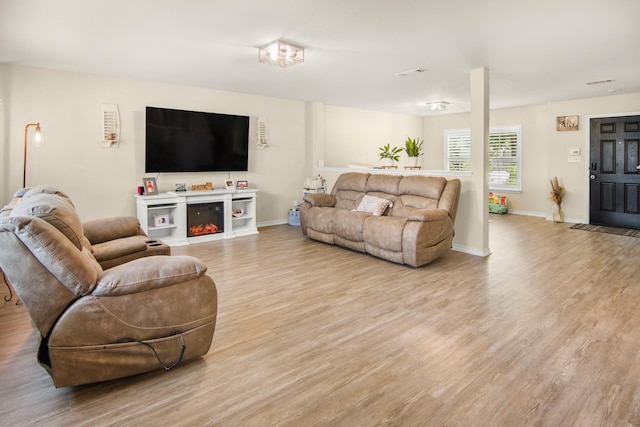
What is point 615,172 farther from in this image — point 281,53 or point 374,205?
point 281,53

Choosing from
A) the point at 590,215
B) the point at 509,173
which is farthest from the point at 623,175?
the point at 509,173

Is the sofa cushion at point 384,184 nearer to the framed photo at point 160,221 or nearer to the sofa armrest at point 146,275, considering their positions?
the framed photo at point 160,221

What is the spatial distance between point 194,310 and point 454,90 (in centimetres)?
559

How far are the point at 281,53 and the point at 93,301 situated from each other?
2850 millimetres

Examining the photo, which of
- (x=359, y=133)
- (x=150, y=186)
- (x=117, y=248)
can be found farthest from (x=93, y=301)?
(x=359, y=133)

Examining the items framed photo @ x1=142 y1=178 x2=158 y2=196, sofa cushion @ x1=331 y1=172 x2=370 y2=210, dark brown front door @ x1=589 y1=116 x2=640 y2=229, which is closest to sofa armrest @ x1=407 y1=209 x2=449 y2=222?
sofa cushion @ x1=331 y1=172 x2=370 y2=210

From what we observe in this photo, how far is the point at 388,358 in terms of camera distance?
2.35 m

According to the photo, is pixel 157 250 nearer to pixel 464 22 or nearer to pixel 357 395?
pixel 357 395

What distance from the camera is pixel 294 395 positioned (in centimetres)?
199

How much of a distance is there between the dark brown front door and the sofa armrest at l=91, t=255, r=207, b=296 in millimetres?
7410

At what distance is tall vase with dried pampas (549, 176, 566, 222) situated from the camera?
24.1 feet

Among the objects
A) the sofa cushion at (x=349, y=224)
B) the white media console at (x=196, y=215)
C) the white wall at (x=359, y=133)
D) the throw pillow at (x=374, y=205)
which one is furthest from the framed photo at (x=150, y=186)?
the white wall at (x=359, y=133)

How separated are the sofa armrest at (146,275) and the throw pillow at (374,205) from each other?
3.33m

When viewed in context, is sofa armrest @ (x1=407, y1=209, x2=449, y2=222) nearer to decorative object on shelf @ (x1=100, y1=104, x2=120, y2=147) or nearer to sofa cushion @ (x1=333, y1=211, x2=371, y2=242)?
sofa cushion @ (x1=333, y1=211, x2=371, y2=242)
